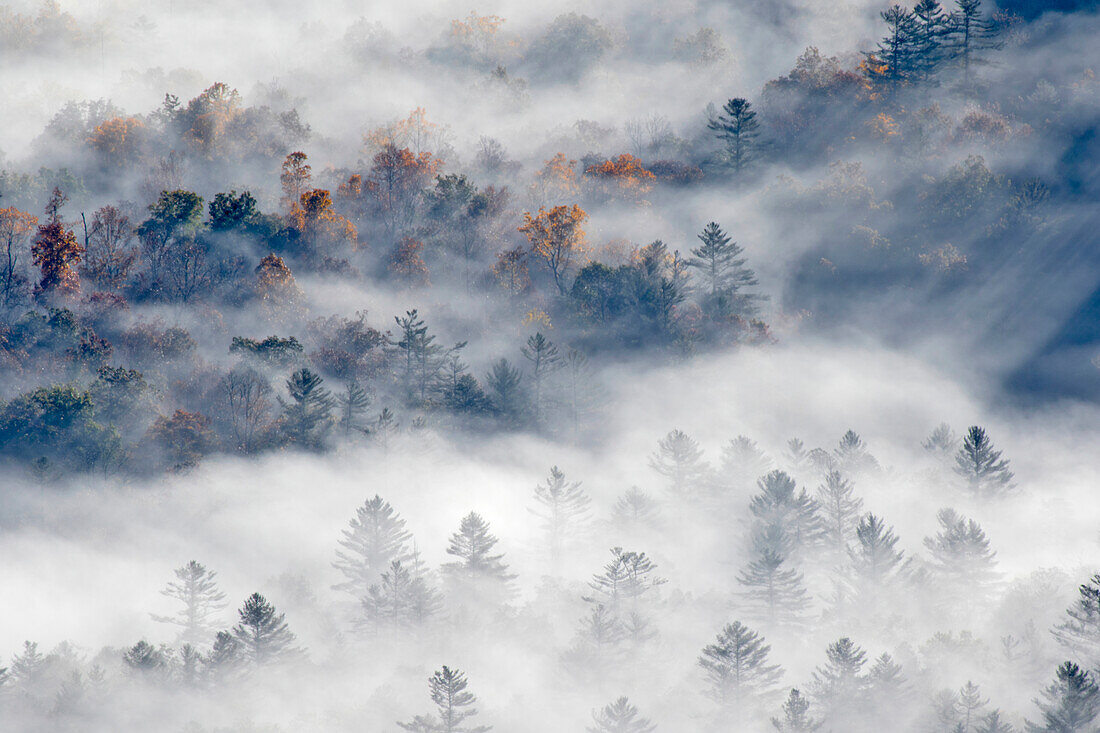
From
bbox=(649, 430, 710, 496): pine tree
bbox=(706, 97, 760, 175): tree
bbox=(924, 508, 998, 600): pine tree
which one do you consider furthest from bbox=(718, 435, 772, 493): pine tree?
bbox=(706, 97, 760, 175): tree

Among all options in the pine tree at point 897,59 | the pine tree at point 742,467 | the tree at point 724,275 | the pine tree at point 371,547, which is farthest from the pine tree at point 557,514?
the pine tree at point 897,59

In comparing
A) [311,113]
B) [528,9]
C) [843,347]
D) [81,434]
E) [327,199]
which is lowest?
[81,434]

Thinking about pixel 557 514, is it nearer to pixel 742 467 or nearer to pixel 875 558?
pixel 742 467

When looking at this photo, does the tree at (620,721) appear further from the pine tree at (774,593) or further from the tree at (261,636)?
the tree at (261,636)

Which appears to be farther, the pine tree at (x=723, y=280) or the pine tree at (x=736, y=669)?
the pine tree at (x=723, y=280)

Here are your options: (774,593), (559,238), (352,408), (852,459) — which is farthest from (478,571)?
(559,238)

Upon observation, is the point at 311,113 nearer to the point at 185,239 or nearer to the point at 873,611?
the point at 185,239

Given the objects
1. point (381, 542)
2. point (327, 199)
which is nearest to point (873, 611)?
point (381, 542)
